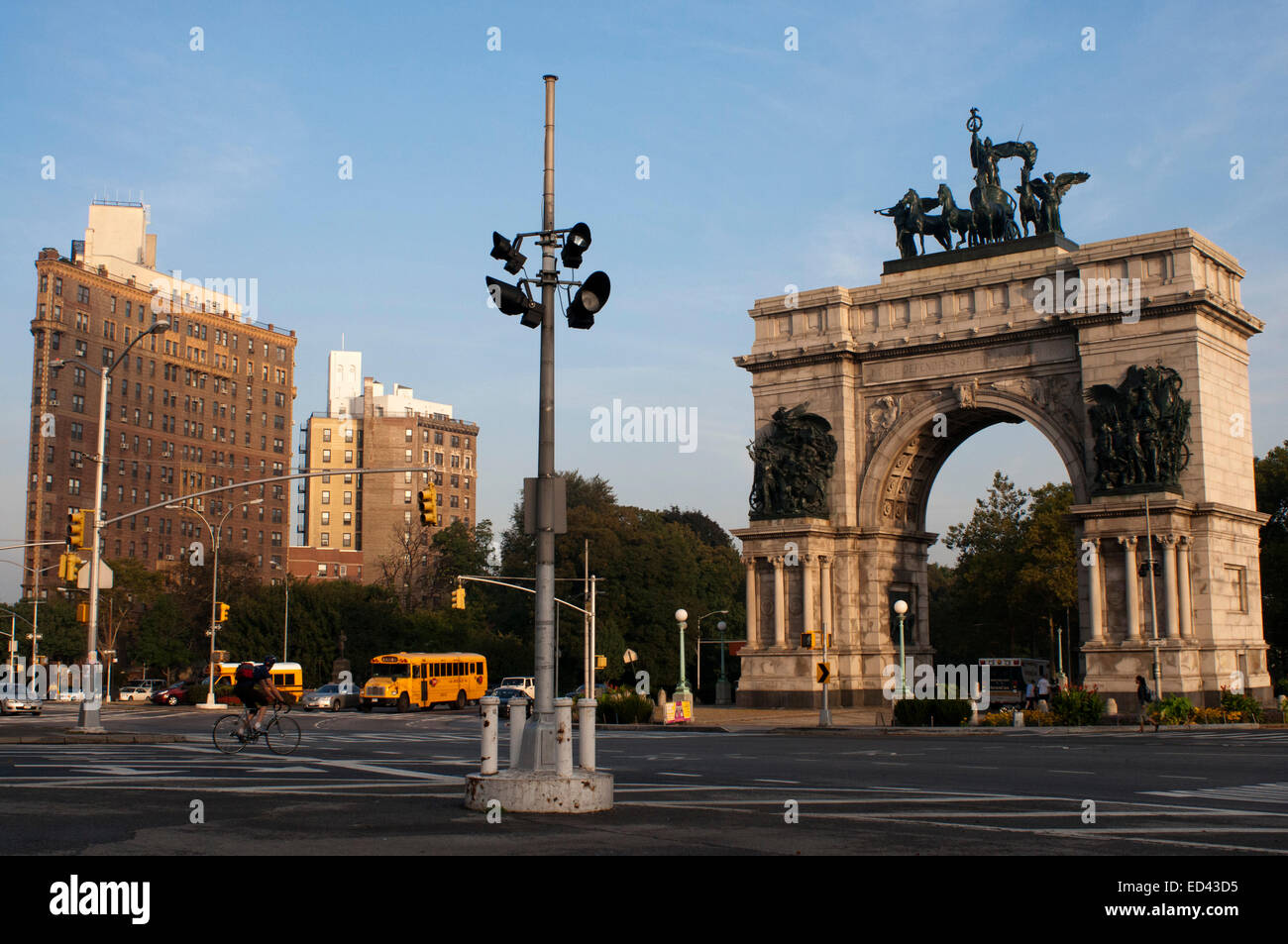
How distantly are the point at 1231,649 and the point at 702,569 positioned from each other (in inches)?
2562

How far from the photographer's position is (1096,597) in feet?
152

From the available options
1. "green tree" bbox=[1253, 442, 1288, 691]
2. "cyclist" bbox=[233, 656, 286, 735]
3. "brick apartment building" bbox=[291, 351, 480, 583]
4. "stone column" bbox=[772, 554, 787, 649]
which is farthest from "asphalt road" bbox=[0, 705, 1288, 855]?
"brick apartment building" bbox=[291, 351, 480, 583]

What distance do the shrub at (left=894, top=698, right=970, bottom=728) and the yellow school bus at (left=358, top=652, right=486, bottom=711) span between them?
3003cm

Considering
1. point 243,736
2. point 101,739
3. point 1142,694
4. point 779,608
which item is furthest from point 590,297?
point 779,608

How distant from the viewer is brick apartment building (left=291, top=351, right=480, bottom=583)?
150375mm

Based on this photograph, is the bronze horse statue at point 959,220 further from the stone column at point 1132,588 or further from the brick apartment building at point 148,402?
the brick apartment building at point 148,402

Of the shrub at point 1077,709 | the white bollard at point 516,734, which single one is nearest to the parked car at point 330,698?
the shrub at point 1077,709

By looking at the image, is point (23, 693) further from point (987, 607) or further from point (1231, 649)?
point (987, 607)

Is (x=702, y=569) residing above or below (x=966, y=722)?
above

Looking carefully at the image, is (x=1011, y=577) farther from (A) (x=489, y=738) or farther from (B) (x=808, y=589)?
(A) (x=489, y=738)

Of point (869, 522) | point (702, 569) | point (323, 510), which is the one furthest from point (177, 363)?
point (869, 522)

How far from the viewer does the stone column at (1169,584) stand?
4434 cm

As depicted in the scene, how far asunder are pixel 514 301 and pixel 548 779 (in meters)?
5.23
